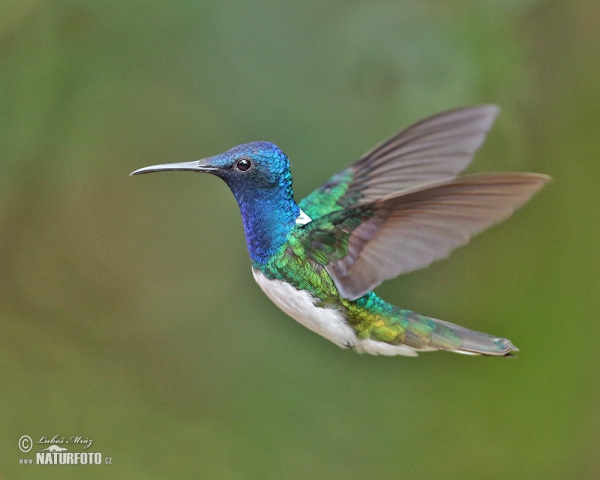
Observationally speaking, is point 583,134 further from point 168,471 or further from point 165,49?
point 168,471

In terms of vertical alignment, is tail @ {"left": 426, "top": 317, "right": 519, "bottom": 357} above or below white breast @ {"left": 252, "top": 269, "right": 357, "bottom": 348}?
below

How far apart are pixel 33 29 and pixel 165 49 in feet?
1.54

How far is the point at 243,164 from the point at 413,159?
1.46 feet

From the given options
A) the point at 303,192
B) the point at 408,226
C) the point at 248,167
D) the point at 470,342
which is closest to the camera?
the point at 408,226

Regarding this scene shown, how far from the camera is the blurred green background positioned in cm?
243

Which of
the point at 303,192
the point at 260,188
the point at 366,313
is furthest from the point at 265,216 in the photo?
the point at 303,192

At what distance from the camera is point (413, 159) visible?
4.89 ft

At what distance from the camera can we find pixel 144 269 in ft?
8.80

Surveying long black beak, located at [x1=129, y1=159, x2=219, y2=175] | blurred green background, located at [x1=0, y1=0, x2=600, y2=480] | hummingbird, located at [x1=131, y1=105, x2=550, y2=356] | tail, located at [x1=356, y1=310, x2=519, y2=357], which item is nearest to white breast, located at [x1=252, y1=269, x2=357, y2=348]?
hummingbird, located at [x1=131, y1=105, x2=550, y2=356]

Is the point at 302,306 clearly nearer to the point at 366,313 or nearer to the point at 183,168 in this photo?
the point at 366,313

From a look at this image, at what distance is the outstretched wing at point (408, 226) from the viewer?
0.96m

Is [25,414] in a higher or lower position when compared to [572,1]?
lower

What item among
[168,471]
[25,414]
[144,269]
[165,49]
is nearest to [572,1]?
[165,49]

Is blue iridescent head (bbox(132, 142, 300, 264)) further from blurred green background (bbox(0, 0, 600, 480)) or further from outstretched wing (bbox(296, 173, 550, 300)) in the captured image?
blurred green background (bbox(0, 0, 600, 480))
